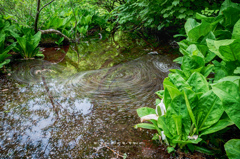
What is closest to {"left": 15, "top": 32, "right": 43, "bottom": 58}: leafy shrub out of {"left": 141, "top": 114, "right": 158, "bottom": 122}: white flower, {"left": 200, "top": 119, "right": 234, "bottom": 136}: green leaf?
{"left": 141, "top": 114, "right": 158, "bottom": 122}: white flower

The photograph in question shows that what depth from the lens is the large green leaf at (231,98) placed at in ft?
2.85

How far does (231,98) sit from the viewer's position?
87cm

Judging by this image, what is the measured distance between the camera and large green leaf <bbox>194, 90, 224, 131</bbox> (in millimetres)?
1053

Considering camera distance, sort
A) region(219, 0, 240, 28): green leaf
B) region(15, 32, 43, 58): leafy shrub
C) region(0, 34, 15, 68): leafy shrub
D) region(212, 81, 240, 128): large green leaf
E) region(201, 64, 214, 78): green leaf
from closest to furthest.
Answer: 1. region(212, 81, 240, 128): large green leaf
2. region(201, 64, 214, 78): green leaf
3. region(219, 0, 240, 28): green leaf
4. region(0, 34, 15, 68): leafy shrub
5. region(15, 32, 43, 58): leafy shrub

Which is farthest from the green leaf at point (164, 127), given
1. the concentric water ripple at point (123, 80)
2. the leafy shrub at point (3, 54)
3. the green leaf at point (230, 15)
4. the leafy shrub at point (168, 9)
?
the leafy shrub at point (3, 54)

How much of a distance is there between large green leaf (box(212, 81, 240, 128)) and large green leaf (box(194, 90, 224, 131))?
17cm

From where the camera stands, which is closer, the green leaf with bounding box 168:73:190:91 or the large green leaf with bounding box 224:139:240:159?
the large green leaf with bounding box 224:139:240:159

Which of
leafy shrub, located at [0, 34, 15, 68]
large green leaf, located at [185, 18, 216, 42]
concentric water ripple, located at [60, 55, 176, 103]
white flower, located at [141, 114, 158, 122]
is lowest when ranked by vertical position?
concentric water ripple, located at [60, 55, 176, 103]

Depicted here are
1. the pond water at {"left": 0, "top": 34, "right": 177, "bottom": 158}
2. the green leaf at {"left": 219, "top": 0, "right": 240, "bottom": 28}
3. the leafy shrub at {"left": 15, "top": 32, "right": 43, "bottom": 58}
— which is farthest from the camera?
the leafy shrub at {"left": 15, "top": 32, "right": 43, "bottom": 58}

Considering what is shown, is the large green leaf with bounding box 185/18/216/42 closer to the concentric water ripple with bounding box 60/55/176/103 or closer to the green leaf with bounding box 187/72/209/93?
the green leaf with bounding box 187/72/209/93

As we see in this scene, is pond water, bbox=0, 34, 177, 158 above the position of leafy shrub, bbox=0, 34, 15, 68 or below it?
below

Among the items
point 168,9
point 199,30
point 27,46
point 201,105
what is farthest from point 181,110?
point 27,46

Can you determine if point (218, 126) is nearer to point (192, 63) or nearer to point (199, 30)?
point (192, 63)

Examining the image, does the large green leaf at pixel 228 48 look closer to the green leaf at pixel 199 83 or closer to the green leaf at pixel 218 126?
the green leaf at pixel 199 83
